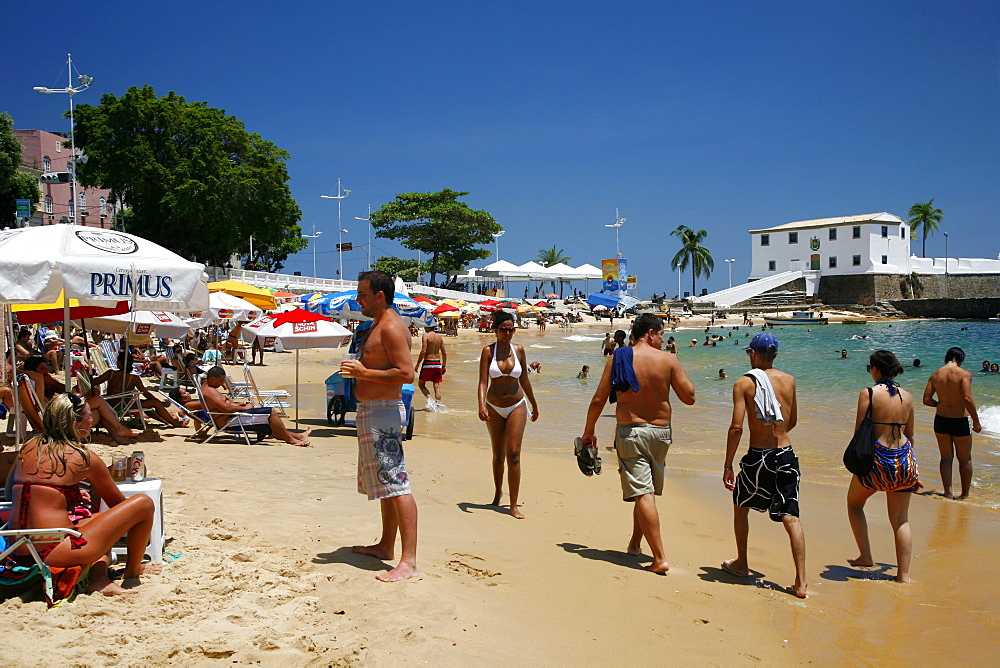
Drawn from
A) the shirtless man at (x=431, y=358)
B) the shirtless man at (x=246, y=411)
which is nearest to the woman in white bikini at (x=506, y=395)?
the shirtless man at (x=246, y=411)

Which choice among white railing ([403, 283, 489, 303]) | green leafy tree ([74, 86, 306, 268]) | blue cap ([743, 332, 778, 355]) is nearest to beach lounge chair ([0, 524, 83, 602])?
blue cap ([743, 332, 778, 355])

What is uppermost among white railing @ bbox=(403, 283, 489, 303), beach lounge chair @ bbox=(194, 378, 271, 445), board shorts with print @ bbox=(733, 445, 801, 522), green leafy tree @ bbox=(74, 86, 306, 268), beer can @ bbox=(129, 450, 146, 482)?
green leafy tree @ bbox=(74, 86, 306, 268)

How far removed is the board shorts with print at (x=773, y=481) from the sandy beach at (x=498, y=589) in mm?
519

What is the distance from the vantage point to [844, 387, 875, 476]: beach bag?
4.75 meters

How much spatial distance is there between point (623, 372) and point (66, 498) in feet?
10.1

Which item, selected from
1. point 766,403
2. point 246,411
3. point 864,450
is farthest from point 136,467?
point 864,450

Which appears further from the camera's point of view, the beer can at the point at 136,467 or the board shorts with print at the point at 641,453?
the board shorts with print at the point at 641,453

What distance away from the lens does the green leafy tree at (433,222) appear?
194 ft

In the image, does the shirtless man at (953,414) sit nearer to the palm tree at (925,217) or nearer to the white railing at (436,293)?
the white railing at (436,293)

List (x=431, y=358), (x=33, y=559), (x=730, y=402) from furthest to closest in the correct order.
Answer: (x=730, y=402), (x=431, y=358), (x=33, y=559)

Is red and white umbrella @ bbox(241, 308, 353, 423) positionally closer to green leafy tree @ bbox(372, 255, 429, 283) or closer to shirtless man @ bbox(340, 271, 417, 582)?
shirtless man @ bbox(340, 271, 417, 582)

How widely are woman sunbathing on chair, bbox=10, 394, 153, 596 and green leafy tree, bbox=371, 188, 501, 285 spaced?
184ft

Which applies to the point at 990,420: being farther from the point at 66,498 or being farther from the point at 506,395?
the point at 66,498

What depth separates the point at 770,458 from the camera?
436 centimetres
